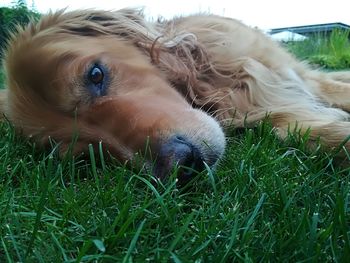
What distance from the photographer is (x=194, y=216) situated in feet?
4.21

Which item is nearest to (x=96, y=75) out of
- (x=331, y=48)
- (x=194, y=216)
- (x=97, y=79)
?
(x=97, y=79)

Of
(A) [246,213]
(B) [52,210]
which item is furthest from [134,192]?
(A) [246,213]

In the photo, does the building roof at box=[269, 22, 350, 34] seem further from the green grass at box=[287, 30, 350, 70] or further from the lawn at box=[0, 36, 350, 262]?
the lawn at box=[0, 36, 350, 262]

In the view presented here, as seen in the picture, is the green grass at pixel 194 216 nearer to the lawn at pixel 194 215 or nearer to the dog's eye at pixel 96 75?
the lawn at pixel 194 215

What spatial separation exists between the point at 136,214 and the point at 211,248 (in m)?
0.20

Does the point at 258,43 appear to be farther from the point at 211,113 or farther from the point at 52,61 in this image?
the point at 52,61

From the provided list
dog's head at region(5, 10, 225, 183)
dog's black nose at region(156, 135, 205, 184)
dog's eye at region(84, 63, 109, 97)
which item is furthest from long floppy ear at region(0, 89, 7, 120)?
dog's black nose at region(156, 135, 205, 184)

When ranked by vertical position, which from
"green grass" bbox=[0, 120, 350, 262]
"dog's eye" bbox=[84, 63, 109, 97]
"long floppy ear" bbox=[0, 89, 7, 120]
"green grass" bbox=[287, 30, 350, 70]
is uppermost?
"dog's eye" bbox=[84, 63, 109, 97]

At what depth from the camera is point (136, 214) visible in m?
1.18

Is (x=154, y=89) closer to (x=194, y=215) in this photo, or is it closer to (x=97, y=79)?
(x=97, y=79)

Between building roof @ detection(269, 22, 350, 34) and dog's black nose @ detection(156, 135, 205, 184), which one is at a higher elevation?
dog's black nose @ detection(156, 135, 205, 184)

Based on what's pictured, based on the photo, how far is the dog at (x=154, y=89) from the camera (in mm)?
1825

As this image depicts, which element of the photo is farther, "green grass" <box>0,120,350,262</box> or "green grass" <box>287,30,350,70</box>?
"green grass" <box>287,30,350,70</box>

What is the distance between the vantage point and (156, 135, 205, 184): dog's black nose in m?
1.61
